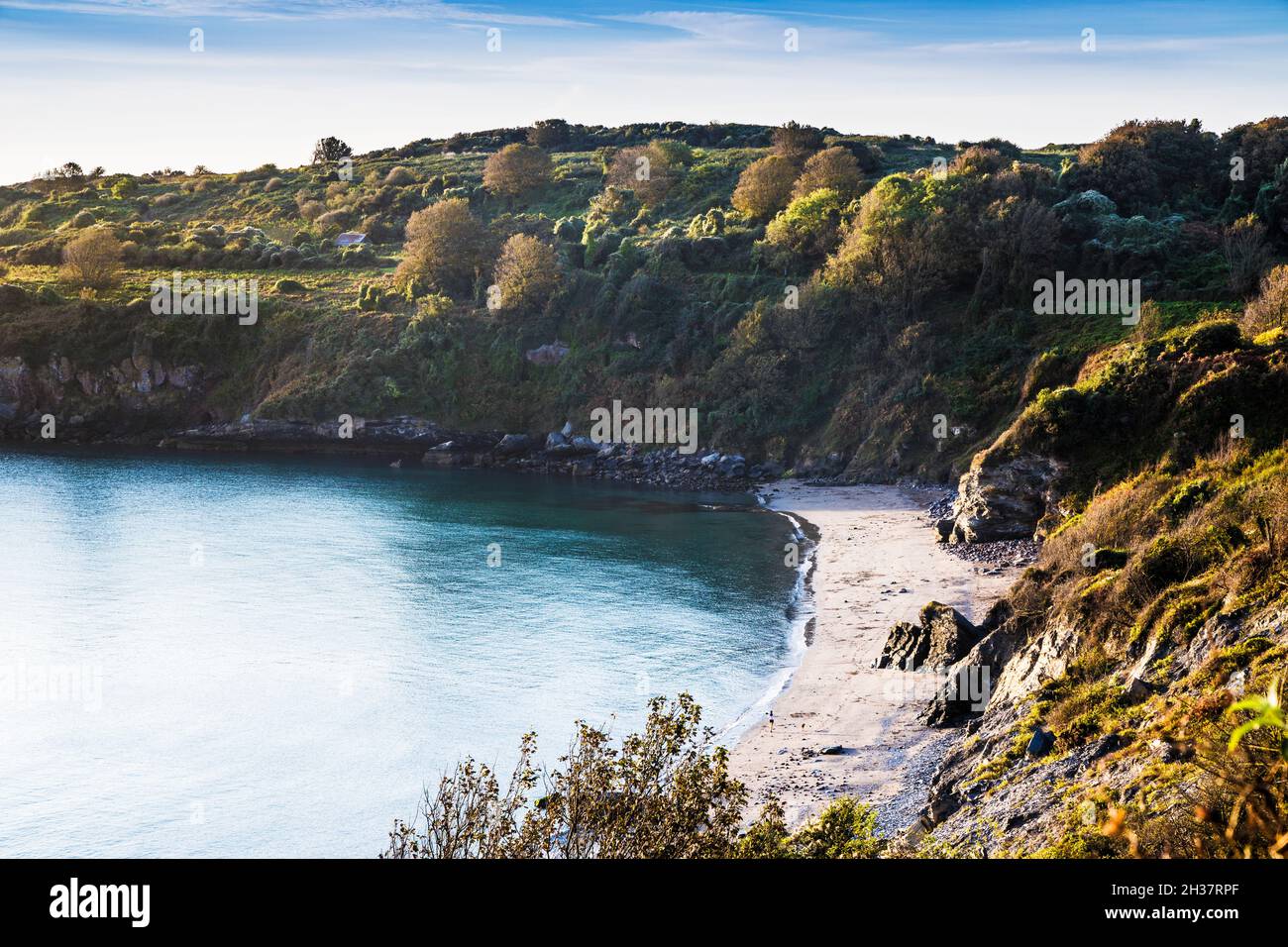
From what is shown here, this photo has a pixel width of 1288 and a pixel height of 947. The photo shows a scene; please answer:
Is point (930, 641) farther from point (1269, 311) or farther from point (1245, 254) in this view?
point (1245, 254)

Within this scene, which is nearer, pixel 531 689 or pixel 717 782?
pixel 717 782

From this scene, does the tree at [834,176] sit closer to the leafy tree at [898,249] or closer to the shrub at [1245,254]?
the leafy tree at [898,249]

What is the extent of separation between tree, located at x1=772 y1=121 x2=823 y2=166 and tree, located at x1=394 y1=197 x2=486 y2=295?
2878 centimetres

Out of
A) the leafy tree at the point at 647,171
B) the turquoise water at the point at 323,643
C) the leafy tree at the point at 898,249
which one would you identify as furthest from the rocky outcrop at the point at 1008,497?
the leafy tree at the point at 647,171

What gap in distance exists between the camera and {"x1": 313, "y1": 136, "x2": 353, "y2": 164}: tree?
15312cm

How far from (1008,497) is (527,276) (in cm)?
5020

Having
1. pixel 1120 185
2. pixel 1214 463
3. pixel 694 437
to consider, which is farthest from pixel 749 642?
pixel 1120 185

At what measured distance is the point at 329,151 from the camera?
154 m

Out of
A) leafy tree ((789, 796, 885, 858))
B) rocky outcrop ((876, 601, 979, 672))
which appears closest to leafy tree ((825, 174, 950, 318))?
rocky outcrop ((876, 601, 979, 672))

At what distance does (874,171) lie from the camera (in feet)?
313

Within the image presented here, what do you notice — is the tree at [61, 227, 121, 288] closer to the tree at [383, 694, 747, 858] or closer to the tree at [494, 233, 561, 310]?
the tree at [494, 233, 561, 310]

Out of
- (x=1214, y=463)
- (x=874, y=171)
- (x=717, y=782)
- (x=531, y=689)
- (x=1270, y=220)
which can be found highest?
(x=874, y=171)
